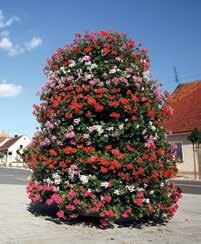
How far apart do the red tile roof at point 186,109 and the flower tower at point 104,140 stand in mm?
20468

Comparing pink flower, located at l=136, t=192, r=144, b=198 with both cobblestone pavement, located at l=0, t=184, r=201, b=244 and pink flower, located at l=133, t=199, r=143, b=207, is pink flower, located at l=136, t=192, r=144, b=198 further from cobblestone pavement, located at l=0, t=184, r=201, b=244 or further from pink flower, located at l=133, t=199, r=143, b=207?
cobblestone pavement, located at l=0, t=184, r=201, b=244

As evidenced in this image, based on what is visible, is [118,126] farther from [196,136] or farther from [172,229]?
[196,136]

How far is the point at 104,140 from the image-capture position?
785 centimetres

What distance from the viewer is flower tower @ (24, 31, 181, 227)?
7.74m

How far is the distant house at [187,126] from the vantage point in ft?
96.1

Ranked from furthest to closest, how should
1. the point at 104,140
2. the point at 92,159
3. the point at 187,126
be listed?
the point at 187,126
the point at 104,140
the point at 92,159

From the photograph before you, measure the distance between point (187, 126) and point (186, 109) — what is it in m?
2.40

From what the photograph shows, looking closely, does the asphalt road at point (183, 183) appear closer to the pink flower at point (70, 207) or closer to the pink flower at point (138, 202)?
the pink flower at point (138, 202)

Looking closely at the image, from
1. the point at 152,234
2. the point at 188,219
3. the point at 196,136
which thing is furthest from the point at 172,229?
the point at 196,136

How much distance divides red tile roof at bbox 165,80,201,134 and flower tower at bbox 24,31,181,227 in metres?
20.5

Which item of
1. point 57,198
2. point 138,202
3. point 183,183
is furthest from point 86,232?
point 183,183

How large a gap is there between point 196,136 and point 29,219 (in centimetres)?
1887

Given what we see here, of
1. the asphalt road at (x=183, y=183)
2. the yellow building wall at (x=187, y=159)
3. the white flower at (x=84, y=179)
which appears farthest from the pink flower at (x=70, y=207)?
the yellow building wall at (x=187, y=159)

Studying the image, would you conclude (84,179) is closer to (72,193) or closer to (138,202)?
(72,193)
